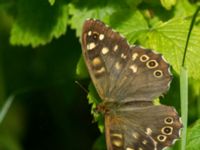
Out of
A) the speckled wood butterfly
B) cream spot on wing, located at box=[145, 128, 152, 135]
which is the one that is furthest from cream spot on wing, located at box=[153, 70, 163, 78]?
cream spot on wing, located at box=[145, 128, 152, 135]

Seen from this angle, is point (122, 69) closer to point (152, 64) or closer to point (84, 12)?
point (152, 64)

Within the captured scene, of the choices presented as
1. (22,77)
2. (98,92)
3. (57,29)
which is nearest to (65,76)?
(22,77)

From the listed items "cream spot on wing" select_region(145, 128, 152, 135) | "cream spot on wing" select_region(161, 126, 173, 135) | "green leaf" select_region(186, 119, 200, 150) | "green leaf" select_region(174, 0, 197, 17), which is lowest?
"green leaf" select_region(186, 119, 200, 150)

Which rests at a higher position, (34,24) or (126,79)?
(34,24)

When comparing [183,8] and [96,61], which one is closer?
[96,61]

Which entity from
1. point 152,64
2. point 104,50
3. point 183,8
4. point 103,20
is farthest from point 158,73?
point 183,8

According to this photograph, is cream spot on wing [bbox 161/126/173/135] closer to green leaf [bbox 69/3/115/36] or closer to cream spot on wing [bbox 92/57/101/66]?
cream spot on wing [bbox 92/57/101/66]
